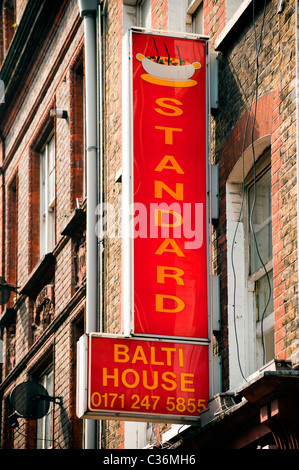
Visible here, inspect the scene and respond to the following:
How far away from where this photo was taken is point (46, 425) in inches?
729

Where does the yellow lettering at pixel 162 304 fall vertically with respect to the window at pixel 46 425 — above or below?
below

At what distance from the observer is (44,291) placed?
62.0 feet

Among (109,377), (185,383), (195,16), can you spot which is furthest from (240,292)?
(195,16)

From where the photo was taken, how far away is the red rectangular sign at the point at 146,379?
36.1ft

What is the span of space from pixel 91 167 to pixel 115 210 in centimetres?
100

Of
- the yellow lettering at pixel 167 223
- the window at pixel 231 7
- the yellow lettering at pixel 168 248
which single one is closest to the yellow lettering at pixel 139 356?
the yellow lettering at pixel 168 248

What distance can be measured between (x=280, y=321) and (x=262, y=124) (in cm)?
197

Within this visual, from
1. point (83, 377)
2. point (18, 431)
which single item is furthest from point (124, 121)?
point (18, 431)

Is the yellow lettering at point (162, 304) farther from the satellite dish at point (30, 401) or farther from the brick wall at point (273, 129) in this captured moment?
the satellite dish at point (30, 401)

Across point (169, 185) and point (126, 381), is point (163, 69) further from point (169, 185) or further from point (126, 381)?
point (126, 381)

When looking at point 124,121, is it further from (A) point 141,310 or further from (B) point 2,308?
(B) point 2,308

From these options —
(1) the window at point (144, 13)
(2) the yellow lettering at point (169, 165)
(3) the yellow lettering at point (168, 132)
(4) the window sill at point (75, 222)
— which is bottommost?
A: (2) the yellow lettering at point (169, 165)

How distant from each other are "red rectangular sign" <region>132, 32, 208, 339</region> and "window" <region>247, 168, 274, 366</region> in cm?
46

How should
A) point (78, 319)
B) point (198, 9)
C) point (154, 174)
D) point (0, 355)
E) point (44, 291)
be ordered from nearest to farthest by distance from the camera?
point (154, 174) < point (198, 9) < point (78, 319) < point (44, 291) < point (0, 355)
